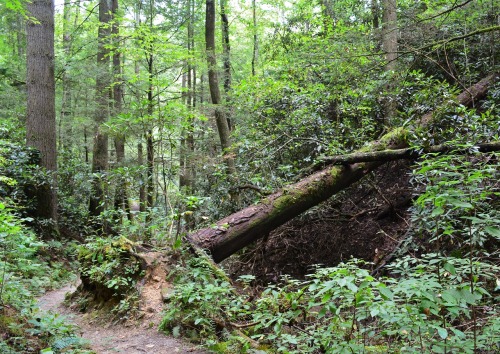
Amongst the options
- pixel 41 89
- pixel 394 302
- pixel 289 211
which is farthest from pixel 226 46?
pixel 394 302

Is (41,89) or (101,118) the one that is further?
(101,118)

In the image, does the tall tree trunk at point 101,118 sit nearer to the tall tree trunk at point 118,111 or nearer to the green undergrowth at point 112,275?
the tall tree trunk at point 118,111

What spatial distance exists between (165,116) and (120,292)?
172 inches

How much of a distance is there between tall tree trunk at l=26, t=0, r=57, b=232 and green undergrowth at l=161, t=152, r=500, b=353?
6.41 metres

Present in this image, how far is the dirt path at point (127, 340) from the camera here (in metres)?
3.66

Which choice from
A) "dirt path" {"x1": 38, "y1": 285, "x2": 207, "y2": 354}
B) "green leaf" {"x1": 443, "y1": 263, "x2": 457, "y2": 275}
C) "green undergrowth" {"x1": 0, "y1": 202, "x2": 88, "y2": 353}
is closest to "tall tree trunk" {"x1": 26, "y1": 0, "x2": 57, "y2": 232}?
"green undergrowth" {"x1": 0, "y1": 202, "x2": 88, "y2": 353}

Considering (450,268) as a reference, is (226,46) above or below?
above

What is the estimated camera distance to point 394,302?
105 inches

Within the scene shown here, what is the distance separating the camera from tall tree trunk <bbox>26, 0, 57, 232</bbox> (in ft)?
30.4

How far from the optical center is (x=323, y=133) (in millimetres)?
8281

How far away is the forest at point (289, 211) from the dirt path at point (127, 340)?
29mm

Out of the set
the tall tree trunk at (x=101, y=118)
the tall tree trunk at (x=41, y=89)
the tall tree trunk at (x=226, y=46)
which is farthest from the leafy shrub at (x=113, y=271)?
the tall tree trunk at (x=226, y=46)

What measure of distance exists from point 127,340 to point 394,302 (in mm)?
2969

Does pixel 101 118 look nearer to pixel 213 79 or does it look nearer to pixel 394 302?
pixel 213 79
